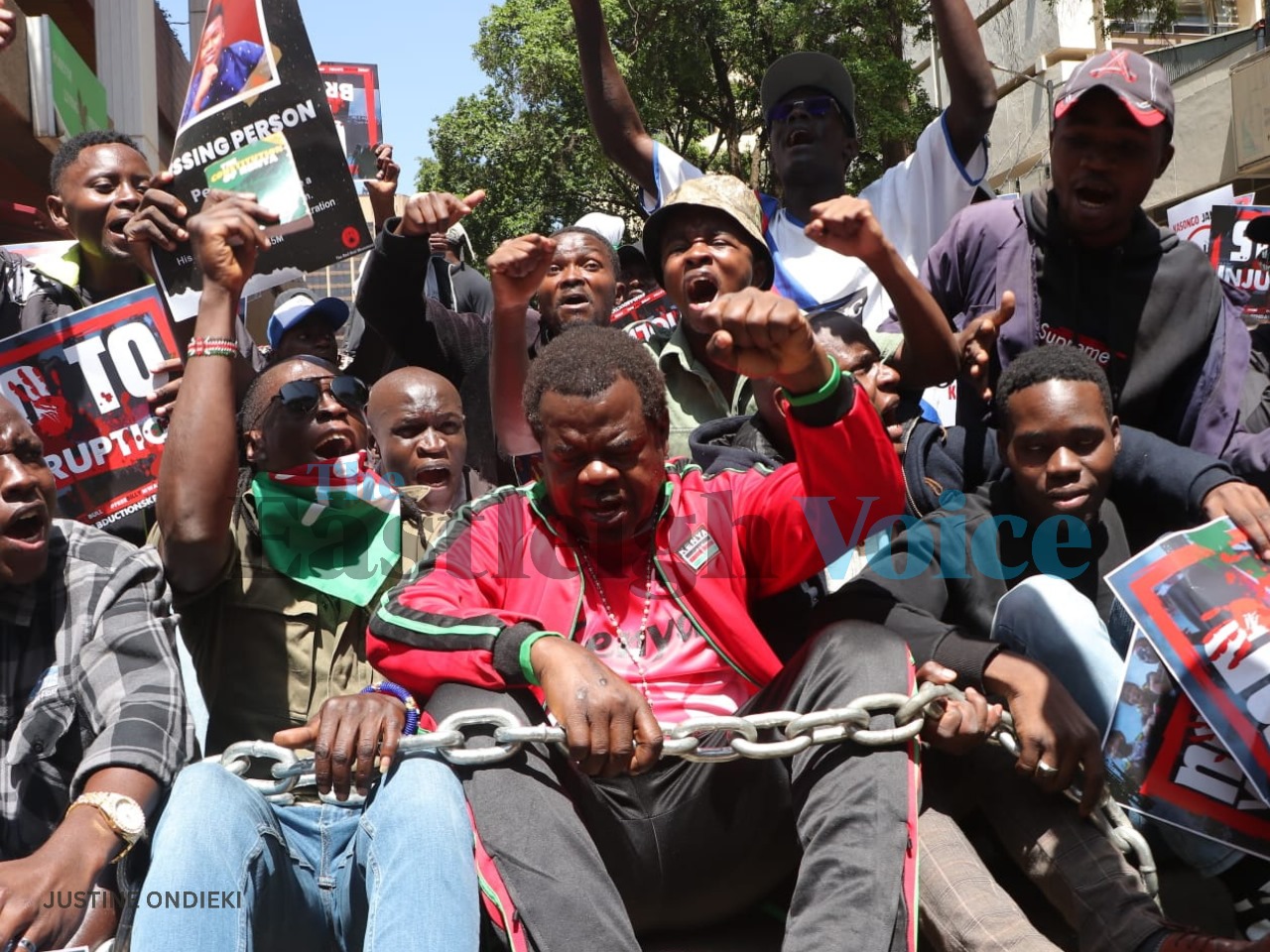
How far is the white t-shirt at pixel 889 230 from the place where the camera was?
15.9ft

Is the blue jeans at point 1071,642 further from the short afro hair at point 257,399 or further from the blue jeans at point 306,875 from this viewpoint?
the short afro hair at point 257,399

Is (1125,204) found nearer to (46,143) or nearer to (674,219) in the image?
(674,219)

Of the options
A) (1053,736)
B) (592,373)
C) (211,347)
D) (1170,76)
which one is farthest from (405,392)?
(1170,76)

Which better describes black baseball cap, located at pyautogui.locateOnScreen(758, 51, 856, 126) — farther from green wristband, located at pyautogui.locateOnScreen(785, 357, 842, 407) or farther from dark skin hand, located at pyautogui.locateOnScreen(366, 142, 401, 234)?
green wristband, located at pyautogui.locateOnScreen(785, 357, 842, 407)

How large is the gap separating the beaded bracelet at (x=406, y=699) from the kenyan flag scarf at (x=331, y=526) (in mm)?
859

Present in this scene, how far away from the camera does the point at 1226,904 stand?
3.10 meters

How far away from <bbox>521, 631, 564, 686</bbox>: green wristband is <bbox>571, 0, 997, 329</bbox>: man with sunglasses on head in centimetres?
239

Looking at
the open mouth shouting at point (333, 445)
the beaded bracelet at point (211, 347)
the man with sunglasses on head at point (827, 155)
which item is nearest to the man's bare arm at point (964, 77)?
the man with sunglasses on head at point (827, 155)

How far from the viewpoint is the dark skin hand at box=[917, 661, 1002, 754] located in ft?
9.21

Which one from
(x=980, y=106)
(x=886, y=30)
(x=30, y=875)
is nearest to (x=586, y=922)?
(x=30, y=875)

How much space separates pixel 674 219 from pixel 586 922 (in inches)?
111

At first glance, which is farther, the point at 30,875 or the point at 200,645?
the point at 200,645

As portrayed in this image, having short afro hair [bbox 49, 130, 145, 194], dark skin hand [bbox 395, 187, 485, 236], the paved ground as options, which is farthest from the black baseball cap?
the paved ground

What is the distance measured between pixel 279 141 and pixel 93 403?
116 cm
